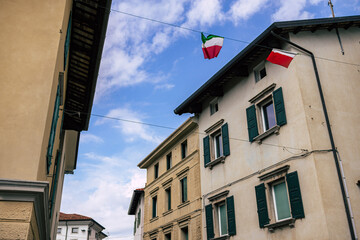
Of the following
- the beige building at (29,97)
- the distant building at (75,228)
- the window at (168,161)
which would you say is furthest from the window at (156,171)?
the distant building at (75,228)

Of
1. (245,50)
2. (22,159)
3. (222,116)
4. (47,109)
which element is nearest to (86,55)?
(47,109)

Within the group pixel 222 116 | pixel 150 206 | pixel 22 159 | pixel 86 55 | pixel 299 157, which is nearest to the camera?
pixel 22 159

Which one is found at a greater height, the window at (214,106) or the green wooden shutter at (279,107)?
the window at (214,106)

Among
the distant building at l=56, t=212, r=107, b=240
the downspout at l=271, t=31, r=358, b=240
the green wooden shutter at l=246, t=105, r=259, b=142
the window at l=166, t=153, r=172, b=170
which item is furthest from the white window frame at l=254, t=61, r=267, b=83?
the distant building at l=56, t=212, r=107, b=240

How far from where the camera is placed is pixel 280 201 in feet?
41.5

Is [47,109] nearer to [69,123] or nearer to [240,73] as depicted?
[69,123]

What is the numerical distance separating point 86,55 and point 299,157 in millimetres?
7454

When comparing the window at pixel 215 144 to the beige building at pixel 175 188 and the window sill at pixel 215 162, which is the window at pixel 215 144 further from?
the beige building at pixel 175 188

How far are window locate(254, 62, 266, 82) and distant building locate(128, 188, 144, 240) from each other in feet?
52.7

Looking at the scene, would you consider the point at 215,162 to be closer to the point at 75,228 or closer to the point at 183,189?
the point at 183,189

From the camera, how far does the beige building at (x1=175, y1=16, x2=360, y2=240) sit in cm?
1146

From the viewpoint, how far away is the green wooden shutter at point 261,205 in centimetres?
1296

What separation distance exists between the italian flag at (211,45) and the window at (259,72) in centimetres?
315

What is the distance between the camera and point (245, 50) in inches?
590
